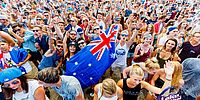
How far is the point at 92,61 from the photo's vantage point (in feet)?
16.9

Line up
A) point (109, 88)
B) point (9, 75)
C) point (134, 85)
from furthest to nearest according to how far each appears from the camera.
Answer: point (134, 85), point (109, 88), point (9, 75)

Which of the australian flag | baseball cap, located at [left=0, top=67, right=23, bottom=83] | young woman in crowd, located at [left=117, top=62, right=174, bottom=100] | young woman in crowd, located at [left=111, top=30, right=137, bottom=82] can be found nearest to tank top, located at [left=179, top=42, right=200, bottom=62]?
young woman in crowd, located at [left=111, top=30, right=137, bottom=82]

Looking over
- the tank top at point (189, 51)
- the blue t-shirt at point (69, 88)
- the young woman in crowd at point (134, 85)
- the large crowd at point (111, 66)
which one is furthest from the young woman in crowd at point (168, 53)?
the blue t-shirt at point (69, 88)

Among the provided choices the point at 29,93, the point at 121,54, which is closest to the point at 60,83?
the point at 29,93

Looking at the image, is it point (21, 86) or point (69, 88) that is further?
point (69, 88)

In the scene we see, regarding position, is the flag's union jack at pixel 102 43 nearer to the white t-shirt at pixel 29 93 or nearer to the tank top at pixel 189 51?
the tank top at pixel 189 51

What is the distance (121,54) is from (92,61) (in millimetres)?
674

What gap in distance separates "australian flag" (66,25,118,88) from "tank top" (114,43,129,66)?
130 millimetres

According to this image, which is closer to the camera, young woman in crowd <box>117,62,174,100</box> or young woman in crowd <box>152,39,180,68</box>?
young woman in crowd <box>117,62,174,100</box>

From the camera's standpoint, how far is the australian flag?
510 centimetres

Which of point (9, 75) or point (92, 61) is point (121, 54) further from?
point (9, 75)

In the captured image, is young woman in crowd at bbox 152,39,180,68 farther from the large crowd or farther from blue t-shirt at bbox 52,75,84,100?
blue t-shirt at bbox 52,75,84,100

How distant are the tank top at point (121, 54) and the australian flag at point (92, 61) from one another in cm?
13

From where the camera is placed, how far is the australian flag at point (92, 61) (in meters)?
5.10
